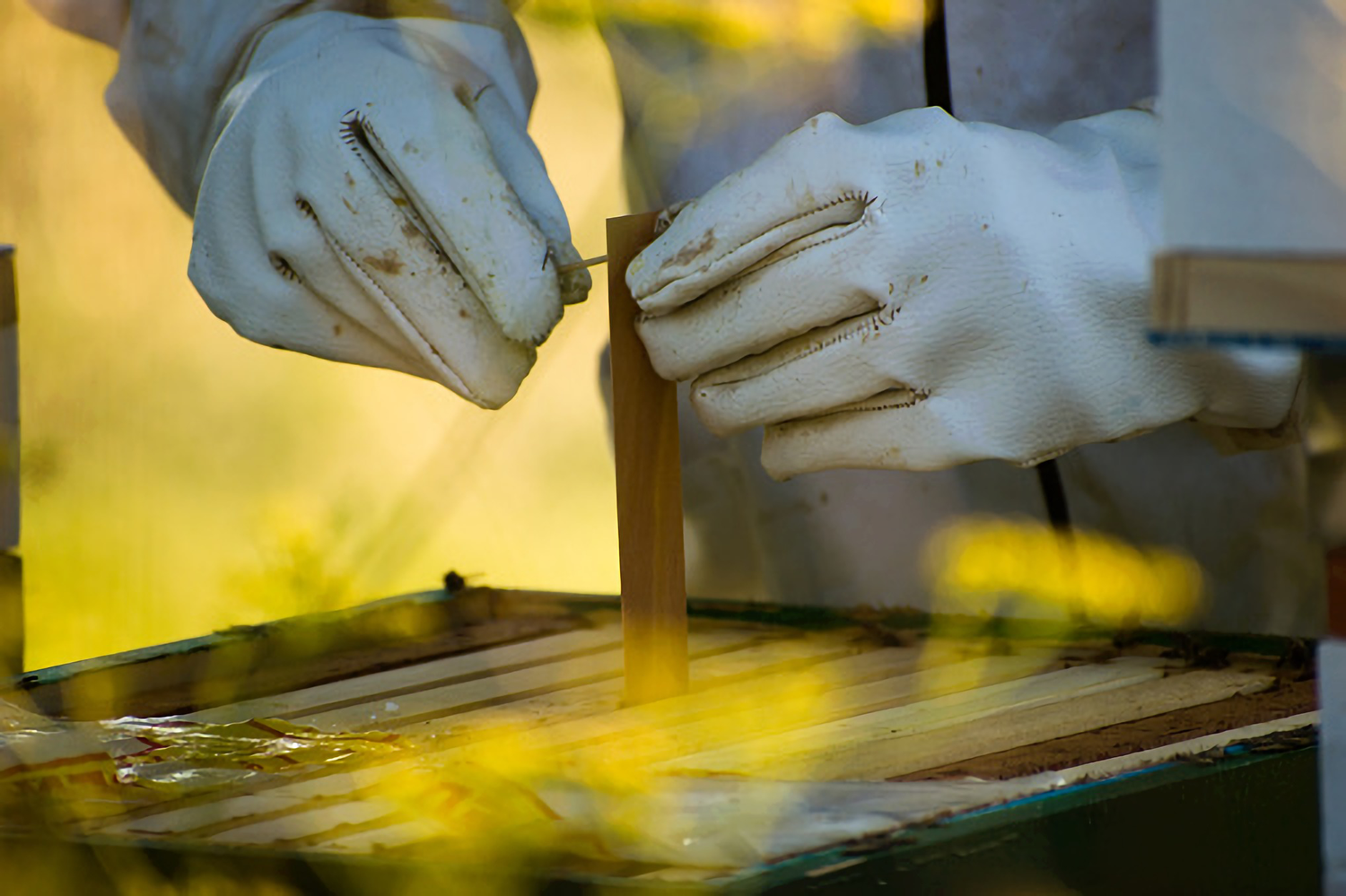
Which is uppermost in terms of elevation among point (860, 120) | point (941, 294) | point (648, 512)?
point (860, 120)

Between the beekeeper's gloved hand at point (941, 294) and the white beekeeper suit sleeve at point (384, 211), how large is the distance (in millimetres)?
104

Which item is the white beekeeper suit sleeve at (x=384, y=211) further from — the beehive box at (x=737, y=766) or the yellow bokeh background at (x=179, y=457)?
the yellow bokeh background at (x=179, y=457)

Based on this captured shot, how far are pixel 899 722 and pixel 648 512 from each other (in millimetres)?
206

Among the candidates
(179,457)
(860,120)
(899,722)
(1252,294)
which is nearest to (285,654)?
(899,722)

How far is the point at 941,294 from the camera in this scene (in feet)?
2.75

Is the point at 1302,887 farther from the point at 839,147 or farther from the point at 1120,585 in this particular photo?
the point at 1120,585

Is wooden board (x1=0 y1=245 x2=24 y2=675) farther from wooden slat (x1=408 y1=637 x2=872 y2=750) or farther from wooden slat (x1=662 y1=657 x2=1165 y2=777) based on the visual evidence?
wooden slat (x1=662 y1=657 x2=1165 y2=777)

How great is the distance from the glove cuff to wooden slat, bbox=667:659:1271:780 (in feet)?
2.26

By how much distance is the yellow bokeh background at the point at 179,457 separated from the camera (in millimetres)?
2150

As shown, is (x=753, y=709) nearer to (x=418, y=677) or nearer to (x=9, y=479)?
(x=418, y=677)

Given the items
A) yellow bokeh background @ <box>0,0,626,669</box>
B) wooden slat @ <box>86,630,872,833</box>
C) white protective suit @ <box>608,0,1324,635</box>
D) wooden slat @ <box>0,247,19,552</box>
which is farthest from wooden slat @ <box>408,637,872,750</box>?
yellow bokeh background @ <box>0,0,626,669</box>

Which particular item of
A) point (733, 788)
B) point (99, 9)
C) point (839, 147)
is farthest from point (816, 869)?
point (99, 9)

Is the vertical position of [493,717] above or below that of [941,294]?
below

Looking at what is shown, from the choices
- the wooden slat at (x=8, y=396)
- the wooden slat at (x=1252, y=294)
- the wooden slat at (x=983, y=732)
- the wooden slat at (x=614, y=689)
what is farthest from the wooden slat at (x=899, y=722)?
the wooden slat at (x=8, y=396)
